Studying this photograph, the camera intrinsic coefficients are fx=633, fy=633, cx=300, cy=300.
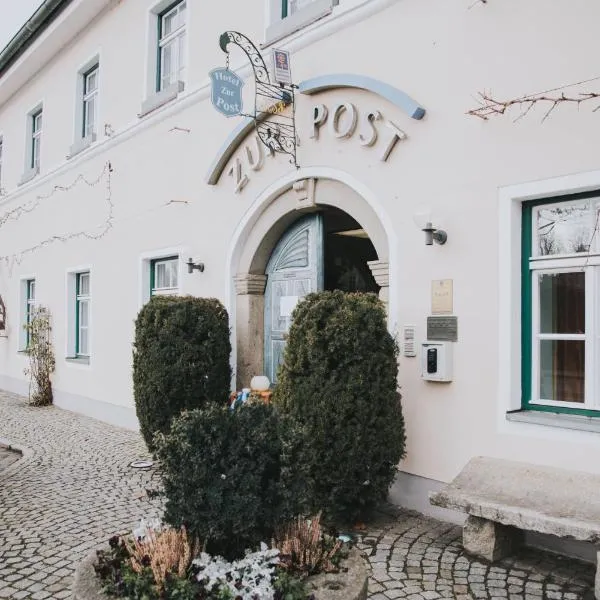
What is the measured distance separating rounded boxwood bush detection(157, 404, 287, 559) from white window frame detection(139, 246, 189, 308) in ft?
16.8

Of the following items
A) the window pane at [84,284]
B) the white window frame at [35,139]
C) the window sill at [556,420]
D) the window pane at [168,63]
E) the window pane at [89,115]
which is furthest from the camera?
the white window frame at [35,139]

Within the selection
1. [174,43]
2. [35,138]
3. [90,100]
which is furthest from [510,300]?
[35,138]

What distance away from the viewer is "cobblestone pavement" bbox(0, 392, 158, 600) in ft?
12.9

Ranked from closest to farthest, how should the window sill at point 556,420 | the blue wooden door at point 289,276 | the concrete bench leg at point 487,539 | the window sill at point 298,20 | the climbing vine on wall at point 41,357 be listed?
the concrete bench leg at point 487,539, the window sill at point 556,420, the window sill at point 298,20, the blue wooden door at point 289,276, the climbing vine on wall at point 41,357

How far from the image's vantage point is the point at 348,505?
453cm

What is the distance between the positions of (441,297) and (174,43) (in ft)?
19.0

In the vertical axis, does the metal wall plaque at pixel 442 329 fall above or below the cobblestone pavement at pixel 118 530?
above

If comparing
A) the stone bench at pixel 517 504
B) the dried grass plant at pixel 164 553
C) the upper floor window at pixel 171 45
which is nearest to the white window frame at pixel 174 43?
the upper floor window at pixel 171 45

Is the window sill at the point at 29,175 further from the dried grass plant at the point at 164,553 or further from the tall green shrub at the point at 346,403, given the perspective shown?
the dried grass plant at the point at 164,553

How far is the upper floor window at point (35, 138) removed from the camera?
12.9 m

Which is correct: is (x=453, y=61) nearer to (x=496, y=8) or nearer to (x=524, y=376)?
(x=496, y=8)

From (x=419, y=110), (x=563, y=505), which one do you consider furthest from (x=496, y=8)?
(x=563, y=505)

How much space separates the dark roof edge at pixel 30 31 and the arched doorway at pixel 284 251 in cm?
581

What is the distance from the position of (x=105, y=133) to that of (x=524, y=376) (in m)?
7.58
